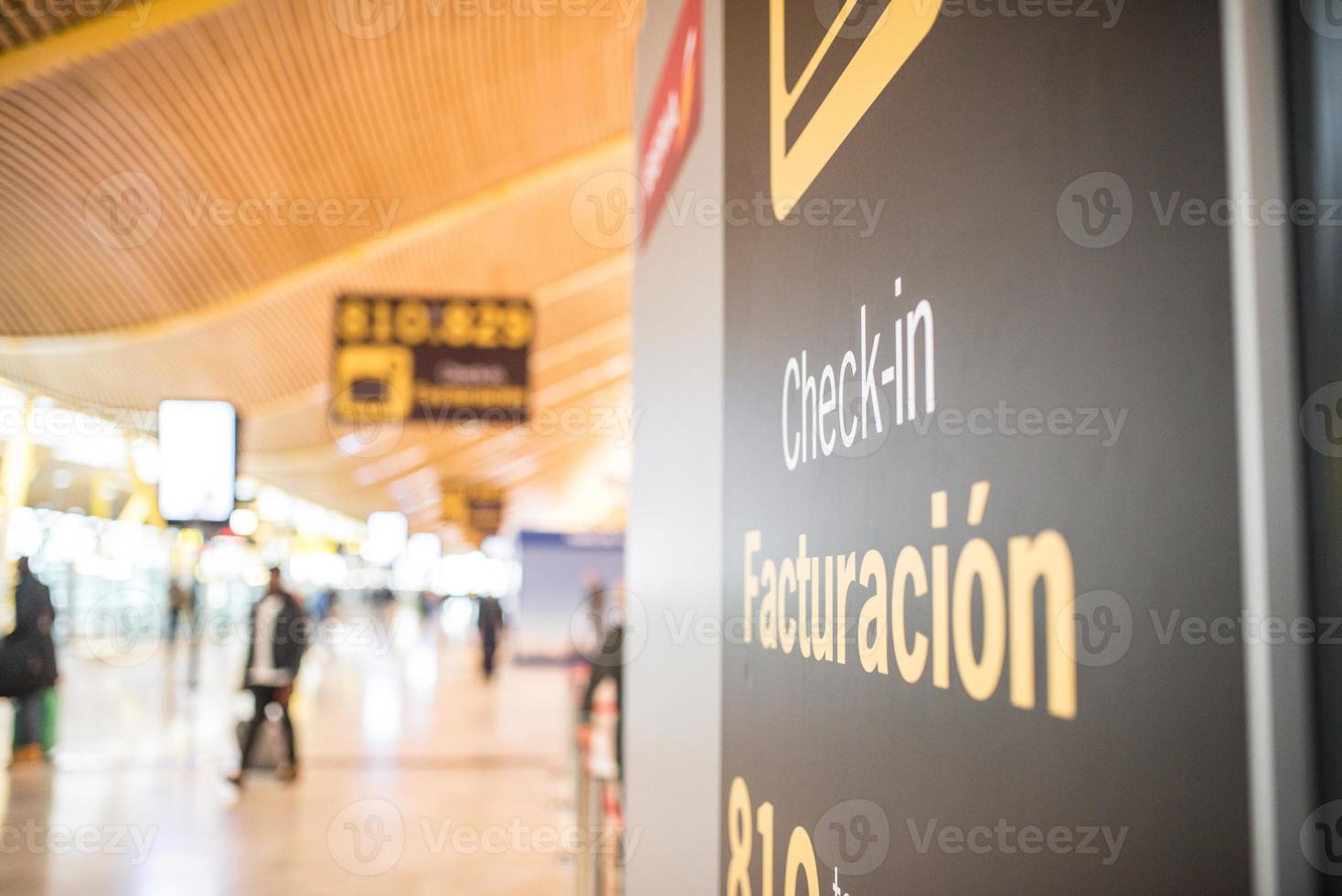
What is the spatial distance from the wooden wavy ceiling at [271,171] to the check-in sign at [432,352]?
6.06ft

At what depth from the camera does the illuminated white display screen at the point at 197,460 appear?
934 centimetres

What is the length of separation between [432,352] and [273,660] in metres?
3.42

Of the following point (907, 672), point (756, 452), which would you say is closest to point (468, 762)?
point (756, 452)

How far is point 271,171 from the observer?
12.2 m

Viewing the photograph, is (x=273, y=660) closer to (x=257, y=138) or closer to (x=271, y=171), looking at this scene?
(x=257, y=138)

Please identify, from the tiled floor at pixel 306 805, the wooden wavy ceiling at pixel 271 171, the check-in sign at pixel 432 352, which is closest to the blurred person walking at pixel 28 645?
the tiled floor at pixel 306 805

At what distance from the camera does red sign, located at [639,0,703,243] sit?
9.36 ft

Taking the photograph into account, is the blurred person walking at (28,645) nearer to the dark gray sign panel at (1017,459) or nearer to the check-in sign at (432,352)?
the check-in sign at (432,352)

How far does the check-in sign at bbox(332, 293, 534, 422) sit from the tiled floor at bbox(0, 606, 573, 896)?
3.64m

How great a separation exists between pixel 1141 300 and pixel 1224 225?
0.07m

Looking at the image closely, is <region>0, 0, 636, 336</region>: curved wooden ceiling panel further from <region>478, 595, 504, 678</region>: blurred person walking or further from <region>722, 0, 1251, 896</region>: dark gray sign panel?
<region>722, 0, 1251, 896</region>: dark gray sign panel

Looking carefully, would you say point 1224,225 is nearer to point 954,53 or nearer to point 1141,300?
point 1141,300

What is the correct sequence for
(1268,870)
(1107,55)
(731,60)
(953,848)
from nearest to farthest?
1. (1268,870)
2. (1107,55)
3. (953,848)
4. (731,60)

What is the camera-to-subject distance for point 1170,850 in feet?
2.19
